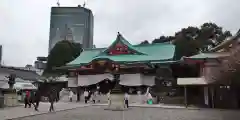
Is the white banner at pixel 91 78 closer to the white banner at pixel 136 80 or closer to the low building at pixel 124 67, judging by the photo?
the low building at pixel 124 67

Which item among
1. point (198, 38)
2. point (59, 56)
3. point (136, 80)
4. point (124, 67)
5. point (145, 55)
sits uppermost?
point (198, 38)

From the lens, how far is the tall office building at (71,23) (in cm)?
8481

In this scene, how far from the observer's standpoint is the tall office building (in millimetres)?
84812

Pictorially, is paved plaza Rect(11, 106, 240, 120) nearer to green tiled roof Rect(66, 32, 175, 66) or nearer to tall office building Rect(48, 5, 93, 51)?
green tiled roof Rect(66, 32, 175, 66)

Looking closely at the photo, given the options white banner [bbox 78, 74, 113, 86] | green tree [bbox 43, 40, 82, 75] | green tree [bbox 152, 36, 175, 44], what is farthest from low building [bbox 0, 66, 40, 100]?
green tree [bbox 152, 36, 175, 44]

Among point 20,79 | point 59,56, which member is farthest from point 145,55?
point 59,56

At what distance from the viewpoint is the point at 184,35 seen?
49375 millimetres

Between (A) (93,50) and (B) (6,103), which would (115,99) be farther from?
(A) (93,50)

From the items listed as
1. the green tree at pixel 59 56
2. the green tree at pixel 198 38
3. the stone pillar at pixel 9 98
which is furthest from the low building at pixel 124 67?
the green tree at pixel 59 56

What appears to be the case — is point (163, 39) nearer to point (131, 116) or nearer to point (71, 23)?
point (71, 23)

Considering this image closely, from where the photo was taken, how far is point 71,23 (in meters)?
85.9

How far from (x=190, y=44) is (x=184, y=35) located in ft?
12.6

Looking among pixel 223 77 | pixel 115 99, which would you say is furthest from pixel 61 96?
pixel 223 77

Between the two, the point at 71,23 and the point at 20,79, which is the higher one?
the point at 71,23
